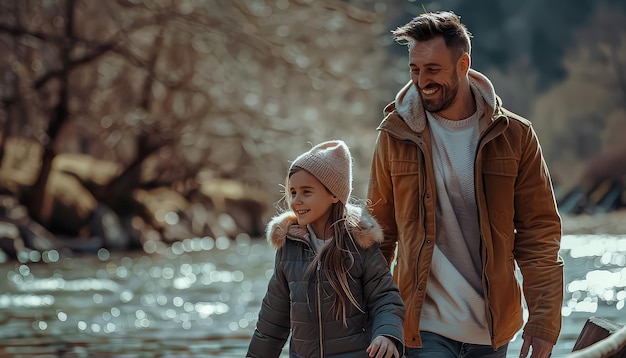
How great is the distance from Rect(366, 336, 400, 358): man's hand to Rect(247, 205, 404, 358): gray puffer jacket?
0.03 m

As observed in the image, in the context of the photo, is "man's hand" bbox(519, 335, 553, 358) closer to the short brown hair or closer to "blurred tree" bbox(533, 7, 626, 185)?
the short brown hair

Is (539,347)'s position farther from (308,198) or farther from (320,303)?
(308,198)

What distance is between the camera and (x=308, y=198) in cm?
403

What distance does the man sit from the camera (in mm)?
4070

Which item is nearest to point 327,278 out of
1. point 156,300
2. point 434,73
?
point 434,73

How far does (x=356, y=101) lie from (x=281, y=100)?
1.63 m

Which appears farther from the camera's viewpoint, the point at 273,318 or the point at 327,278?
the point at 273,318

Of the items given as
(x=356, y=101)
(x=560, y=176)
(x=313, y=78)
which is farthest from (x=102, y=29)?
(x=560, y=176)

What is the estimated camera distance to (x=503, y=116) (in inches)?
161

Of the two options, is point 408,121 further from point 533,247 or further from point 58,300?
point 58,300

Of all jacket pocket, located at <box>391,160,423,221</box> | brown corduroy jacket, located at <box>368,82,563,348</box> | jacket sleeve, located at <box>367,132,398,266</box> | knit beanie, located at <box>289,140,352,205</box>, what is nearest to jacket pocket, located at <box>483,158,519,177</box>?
brown corduroy jacket, located at <box>368,82,563,348</box>

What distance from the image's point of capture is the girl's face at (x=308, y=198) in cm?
401

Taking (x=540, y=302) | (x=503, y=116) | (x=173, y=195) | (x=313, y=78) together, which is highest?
(x=313, y=78)

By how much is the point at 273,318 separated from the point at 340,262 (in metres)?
0.31
